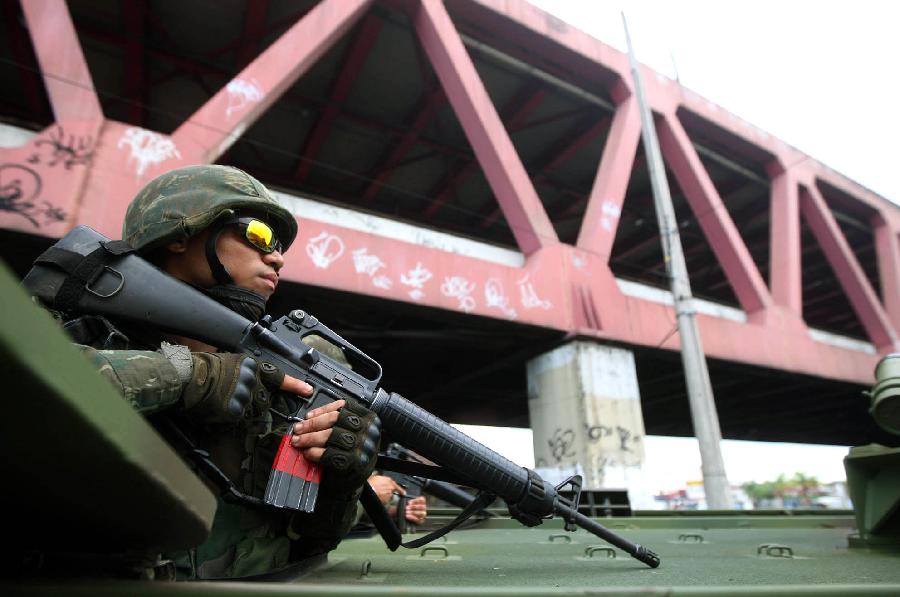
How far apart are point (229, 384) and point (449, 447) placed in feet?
2.23

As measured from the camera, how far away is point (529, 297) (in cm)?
612

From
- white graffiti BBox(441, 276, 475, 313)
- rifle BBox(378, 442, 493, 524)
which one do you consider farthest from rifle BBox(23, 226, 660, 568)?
white graffiti BBox(441, 276, 475, 313)

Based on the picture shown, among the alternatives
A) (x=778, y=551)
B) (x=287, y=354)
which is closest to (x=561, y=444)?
(x=778, y=551)

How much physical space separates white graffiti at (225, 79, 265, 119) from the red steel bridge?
0.02 m

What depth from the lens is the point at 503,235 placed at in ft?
40.8

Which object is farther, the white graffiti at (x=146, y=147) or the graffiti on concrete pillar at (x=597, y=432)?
the graffiti on concrete pillar at (x=597, y=432)

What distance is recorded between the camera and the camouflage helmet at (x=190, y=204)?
51.6 inches

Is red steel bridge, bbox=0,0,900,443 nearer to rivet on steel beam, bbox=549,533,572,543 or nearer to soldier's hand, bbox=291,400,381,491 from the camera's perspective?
rivet on steel beam, bbox=549,533,572,543

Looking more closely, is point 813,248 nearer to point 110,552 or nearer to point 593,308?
point 593,308

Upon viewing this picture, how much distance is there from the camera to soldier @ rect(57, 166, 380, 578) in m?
1.01

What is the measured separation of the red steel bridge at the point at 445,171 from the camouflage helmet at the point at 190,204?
338cm

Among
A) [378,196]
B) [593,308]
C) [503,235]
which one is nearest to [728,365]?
[593,308]

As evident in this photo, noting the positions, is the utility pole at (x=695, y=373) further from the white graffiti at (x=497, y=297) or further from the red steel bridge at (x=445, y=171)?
the white graffiti at (x=497, y=297)

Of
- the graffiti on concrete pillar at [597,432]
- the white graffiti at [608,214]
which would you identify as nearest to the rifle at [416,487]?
the graffiti on concrete pillar at [597,432]
